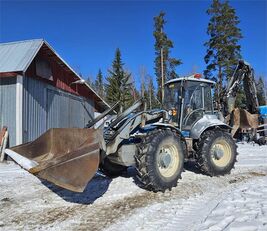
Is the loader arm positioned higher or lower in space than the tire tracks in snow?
higher

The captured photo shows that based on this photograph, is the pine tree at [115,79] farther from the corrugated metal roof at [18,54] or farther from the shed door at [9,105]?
the shed door at [9,105]

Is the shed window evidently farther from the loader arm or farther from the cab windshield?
the loader arm

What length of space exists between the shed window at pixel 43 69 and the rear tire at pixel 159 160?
351 inches

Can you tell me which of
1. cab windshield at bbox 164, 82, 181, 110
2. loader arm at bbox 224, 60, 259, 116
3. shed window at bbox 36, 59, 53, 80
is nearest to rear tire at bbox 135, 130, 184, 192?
cab windshield at bbox 164, 82, 181, 110

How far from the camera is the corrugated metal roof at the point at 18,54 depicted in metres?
12.9

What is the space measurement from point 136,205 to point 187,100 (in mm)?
3540

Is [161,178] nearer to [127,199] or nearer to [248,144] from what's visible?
[127,199]

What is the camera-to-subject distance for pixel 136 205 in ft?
19.2

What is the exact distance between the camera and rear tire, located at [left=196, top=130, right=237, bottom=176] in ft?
26.5

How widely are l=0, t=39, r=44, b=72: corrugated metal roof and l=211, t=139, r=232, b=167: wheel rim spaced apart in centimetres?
784

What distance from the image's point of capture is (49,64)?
15391 mm

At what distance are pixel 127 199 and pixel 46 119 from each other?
9377 millimetres

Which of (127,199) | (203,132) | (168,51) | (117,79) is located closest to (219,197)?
(127,199)

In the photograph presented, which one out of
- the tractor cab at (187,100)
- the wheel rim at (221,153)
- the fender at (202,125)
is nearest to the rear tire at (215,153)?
the wheel rim at (221,153)
